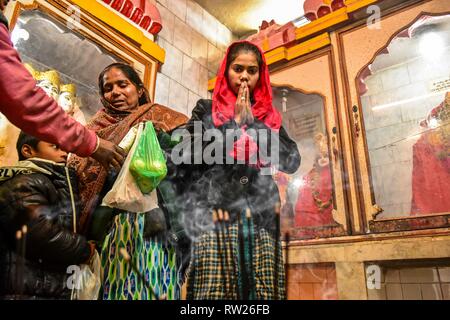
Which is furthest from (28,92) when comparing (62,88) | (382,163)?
(382,163)

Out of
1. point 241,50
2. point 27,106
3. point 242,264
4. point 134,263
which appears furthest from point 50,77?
point 242,264

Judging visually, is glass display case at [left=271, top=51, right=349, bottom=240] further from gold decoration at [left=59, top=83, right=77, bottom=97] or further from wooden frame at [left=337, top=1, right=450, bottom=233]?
gold decoration at [left=59, top=83, right=77, bottom=97]

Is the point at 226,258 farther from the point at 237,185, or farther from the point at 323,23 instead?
the point at 323,23

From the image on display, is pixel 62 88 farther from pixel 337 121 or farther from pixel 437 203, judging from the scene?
pixel 437 203

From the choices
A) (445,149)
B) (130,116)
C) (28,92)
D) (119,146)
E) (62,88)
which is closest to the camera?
(28,92)

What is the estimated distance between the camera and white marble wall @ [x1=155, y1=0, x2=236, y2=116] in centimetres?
310

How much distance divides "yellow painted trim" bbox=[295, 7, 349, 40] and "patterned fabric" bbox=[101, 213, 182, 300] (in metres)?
2.60

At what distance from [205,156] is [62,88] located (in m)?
→ 1.40

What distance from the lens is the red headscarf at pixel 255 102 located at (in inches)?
56.4

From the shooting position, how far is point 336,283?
243 centimetres

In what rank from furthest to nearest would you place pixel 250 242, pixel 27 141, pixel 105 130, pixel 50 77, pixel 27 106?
pixel 50 77
pixel 105 130
pixel 27 141
pixel 250 242
pixel 27 106

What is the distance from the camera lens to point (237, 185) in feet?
4.26

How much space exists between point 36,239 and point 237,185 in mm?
738

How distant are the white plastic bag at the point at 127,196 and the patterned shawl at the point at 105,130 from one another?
3.8 inches
